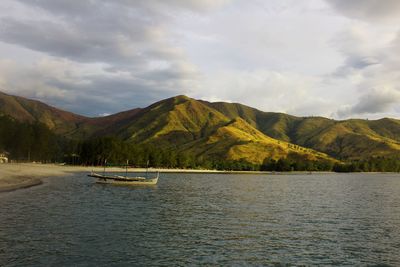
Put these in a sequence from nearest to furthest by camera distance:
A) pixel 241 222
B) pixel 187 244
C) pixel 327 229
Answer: pixel 187 244
pixel 327 229
pixel 241 222

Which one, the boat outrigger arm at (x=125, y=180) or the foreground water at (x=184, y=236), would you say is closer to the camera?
the foreground water at (x=184, y=236)

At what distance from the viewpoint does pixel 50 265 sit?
106ft

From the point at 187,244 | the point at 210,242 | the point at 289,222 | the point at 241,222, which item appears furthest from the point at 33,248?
the point at 289,222

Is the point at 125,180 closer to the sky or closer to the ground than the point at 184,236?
closer to the sky

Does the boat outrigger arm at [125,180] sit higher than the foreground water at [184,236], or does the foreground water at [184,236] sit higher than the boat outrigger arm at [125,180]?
the boat outrigger arm at [125,180]

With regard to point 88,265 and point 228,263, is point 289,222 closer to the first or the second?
point 228,263

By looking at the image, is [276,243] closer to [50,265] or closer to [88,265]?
[88,265]

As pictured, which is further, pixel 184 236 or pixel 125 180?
pixel 125 180

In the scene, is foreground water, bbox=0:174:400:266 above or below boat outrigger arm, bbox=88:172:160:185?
below

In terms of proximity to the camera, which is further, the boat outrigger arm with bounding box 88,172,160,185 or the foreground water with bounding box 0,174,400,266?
the boat outrigger arm with bounding box 88,172,160,185

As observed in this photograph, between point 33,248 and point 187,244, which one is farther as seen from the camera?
point 187,244

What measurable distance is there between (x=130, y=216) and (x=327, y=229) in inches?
1196

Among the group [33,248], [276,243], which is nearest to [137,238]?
[33,248]

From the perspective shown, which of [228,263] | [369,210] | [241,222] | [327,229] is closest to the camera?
[228,263]
